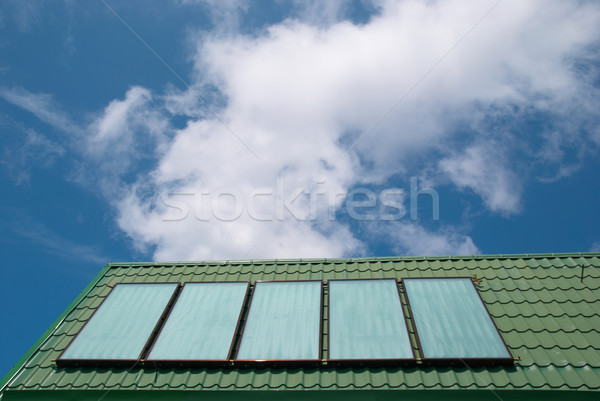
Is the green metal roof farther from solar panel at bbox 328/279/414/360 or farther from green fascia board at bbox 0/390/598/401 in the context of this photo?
solar panel at bbox 328/279/414/360

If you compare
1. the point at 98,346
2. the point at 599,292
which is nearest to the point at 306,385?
the point at 98,346

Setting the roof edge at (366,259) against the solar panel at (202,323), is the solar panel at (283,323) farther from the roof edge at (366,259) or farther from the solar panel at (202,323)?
the roof edge at (366,259)

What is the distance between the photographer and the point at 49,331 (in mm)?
7516

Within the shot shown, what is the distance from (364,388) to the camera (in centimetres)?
571

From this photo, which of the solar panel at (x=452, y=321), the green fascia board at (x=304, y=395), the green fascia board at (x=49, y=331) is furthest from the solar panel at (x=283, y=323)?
the green fascia board at (x=49, y=331)

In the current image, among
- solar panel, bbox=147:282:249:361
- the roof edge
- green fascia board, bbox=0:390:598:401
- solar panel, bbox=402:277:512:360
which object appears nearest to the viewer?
green fascia board, bbox=0:390:598:401

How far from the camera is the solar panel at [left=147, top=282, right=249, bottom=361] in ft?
21.3

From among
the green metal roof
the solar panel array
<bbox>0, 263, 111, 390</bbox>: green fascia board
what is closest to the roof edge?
the green metal roof

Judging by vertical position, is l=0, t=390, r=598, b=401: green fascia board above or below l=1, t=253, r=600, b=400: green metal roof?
below

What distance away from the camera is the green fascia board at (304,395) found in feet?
17.9

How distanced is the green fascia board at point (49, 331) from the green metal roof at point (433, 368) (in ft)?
0.09

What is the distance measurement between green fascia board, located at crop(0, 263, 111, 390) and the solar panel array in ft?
2.34

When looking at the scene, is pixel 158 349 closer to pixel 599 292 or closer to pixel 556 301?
pixel 556 301

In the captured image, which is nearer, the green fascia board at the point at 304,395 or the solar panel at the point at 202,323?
the green fascia board at the point at 304,395
